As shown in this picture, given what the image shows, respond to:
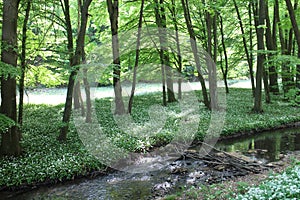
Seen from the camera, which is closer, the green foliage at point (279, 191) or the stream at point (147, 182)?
the green foliage at point (279, 191)

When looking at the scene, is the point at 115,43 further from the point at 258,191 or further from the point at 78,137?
the point at 258,191

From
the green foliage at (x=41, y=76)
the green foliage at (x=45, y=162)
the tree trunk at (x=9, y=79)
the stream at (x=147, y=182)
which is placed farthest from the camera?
the green foliage at (x=41, y=76)

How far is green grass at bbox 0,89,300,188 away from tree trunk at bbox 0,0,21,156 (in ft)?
1.53

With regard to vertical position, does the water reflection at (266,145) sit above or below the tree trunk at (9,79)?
below

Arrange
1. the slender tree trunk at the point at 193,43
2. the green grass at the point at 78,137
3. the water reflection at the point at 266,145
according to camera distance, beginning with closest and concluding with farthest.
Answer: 1. the green grass at the point at 78,137
2. the water reflection at the point at 266,145
3. the slender tree trunk at the point at 193,43

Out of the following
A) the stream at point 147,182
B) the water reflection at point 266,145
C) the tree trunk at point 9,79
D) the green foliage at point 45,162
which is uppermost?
the tree trunk at point 9,79

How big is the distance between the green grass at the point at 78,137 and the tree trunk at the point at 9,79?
0.47m

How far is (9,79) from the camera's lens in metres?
8.98

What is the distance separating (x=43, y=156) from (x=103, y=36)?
Answer: 40.5 ft

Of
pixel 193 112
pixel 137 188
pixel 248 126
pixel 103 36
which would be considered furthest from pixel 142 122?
pixel 103 36

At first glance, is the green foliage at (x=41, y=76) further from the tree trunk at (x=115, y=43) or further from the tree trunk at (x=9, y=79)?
the tree trunk at (x=9, y=79)

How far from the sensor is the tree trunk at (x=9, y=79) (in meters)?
8.59

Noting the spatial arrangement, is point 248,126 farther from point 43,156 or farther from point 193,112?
point 43,156

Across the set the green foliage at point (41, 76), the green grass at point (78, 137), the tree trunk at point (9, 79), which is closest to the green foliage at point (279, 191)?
the green grass at point (78, 137)
